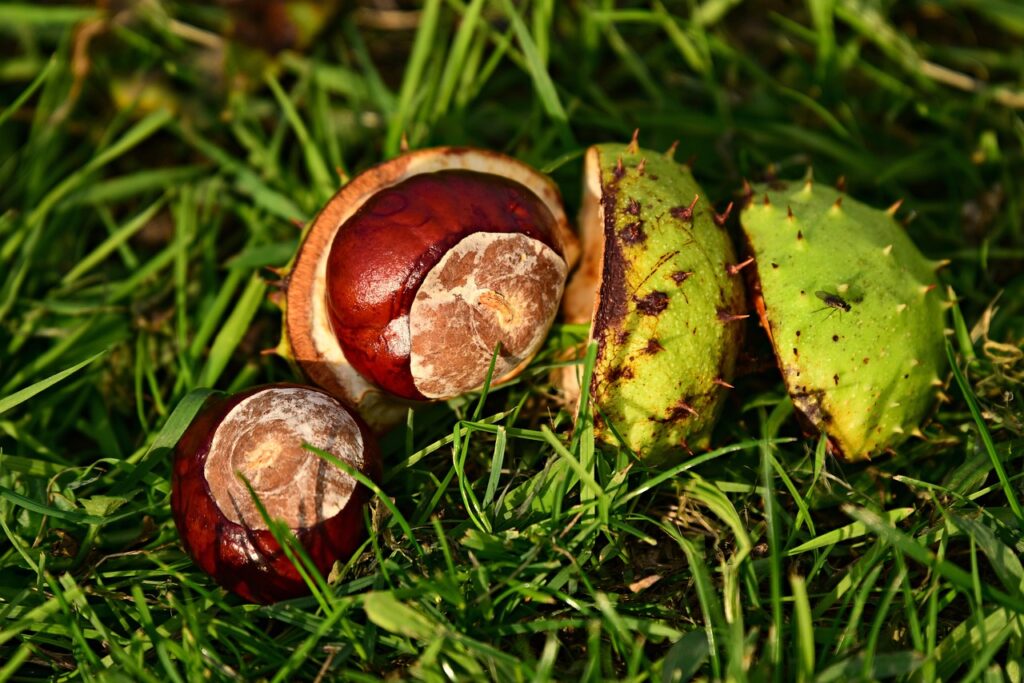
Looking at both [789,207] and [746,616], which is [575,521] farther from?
[789,207]

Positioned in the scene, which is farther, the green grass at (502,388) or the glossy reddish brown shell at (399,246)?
the glossy reddish brown shell at (399,246)

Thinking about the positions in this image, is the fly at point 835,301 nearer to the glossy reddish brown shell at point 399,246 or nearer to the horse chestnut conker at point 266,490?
the glossy reddish brown shell at point 399,246

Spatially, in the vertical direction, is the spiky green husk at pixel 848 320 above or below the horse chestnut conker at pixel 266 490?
above

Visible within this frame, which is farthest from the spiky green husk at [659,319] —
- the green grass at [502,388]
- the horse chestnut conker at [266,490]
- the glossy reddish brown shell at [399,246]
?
the horse chestnut conker at [266,490]

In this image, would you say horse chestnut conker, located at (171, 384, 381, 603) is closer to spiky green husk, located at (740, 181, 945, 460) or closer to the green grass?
the green grass

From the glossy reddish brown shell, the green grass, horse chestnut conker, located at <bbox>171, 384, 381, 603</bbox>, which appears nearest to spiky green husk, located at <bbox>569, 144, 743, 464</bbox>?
the green grass

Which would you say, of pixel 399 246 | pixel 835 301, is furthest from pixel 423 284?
pixel 835 301
